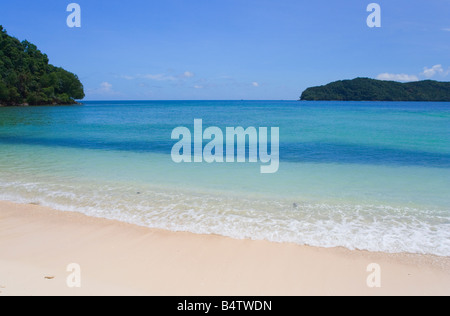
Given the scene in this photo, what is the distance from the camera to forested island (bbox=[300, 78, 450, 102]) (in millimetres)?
131625

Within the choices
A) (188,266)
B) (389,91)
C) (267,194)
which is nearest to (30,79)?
(267,194)

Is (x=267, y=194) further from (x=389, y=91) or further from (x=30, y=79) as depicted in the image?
(x=389, y=91)

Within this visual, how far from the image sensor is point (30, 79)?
7350 centimetres

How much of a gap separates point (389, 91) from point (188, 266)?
156535 millimetres

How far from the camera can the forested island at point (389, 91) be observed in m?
132

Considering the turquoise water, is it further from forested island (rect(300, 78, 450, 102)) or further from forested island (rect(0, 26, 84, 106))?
forested island (rect(300, 78, 450, 102))

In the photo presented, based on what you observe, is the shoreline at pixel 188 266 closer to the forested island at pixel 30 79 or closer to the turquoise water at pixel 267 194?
Answer: the turquoise water at pixel 267 194

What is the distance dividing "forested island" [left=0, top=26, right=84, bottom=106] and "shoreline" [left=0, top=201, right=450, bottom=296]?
253 feet

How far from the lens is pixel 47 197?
23.5ft

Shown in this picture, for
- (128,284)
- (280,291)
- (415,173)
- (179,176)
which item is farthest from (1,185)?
(415,173)

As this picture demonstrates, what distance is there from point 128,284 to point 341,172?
7.88 m

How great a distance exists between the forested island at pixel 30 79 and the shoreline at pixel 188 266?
77117 millimetres

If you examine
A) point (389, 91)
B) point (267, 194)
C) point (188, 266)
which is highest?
point (389, 91)

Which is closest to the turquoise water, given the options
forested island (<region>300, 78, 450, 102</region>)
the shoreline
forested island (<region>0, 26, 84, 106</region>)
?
the shoreline
